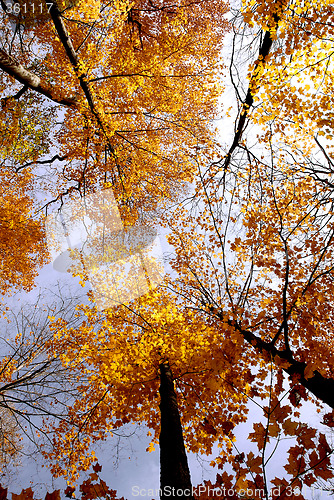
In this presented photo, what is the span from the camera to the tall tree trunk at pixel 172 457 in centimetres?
Result: 254

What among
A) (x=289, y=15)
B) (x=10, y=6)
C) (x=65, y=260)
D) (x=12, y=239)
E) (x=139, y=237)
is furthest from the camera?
(x=65, y=260)

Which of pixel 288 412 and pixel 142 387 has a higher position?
pixel 142 387

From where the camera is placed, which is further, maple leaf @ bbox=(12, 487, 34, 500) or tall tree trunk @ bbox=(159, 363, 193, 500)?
tall tree trunk @ bbox=(159, 363, 193, 500)

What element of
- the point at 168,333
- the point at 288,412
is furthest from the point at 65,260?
the point at 288,412

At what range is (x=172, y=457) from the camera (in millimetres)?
2975

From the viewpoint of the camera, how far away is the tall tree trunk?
2535 mm

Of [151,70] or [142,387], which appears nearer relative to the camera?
[142,387]

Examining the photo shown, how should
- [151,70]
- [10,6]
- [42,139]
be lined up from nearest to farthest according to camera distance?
[10,6]
[151,70]
[42,139]

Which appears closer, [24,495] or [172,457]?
[24,495]

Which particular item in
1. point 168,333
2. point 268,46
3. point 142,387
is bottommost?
point 142,387

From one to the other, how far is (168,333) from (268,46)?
7965 mm

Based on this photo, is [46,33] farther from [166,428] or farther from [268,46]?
[166,428]

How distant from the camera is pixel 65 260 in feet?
51.3

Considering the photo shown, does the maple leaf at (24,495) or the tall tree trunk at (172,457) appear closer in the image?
the maple leaf at (24,495)
